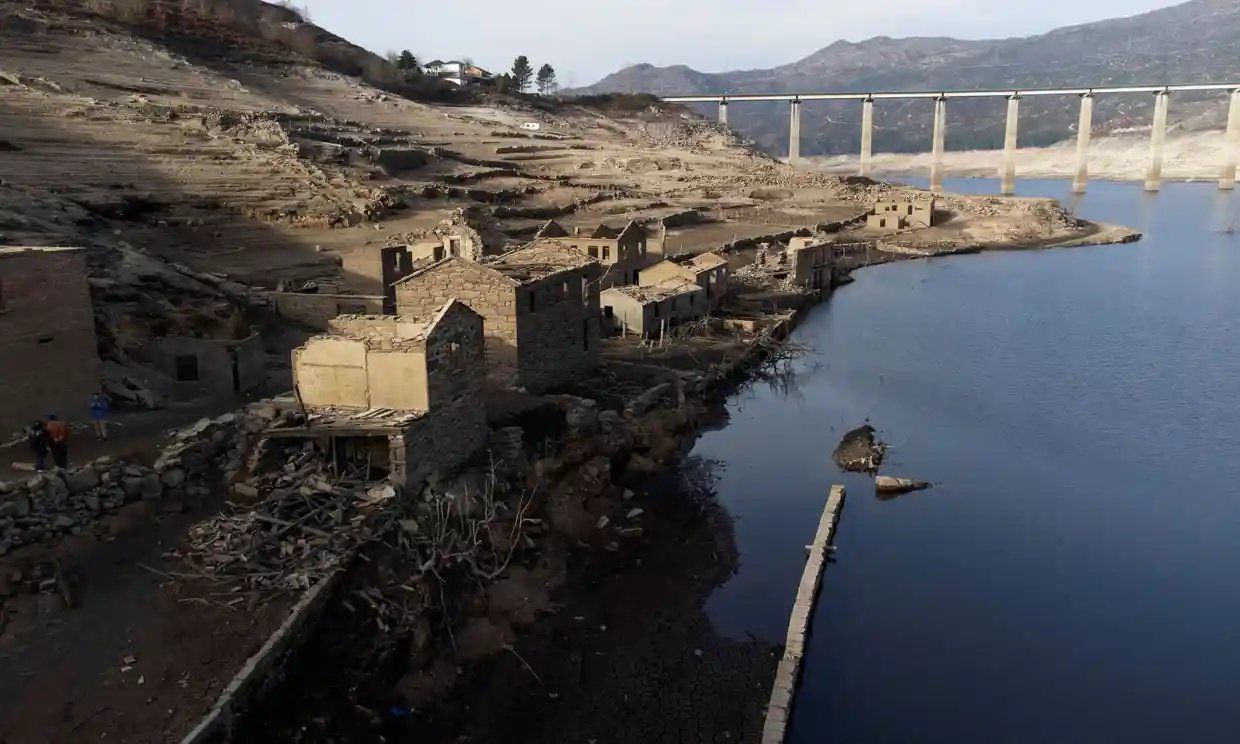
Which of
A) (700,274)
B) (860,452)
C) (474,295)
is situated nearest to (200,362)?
(474,295)

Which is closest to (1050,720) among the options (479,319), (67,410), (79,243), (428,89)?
(479,319)

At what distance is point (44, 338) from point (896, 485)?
1572 cm

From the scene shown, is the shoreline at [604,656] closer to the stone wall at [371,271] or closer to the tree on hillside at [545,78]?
the stone wall at [371,271]

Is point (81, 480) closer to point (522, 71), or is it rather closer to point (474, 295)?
point (474, 295)

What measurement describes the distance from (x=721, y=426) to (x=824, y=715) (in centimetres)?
1183

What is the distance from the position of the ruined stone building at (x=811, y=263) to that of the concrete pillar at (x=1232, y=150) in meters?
67.5

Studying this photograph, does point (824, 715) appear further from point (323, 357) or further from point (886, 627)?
point (323, 357)

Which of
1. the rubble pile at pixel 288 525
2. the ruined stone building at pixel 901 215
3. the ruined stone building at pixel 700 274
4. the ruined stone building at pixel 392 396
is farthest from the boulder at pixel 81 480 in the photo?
the ruined stone building at pixel 901 215

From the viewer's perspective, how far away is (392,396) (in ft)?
49.8

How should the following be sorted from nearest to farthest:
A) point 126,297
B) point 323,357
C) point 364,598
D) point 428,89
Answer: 1. point 364,598
2. point 323,357
3. point 126,297
4. point 428,89

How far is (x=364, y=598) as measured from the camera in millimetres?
12844

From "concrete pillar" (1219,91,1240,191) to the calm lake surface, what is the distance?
2652 inches

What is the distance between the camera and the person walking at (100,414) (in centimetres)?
1445

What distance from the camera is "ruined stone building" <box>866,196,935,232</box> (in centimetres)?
6150
